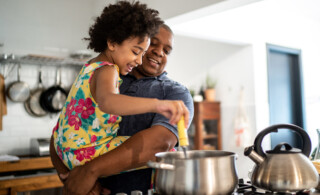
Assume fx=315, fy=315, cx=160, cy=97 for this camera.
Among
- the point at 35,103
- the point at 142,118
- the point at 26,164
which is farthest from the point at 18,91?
the point at 142,118

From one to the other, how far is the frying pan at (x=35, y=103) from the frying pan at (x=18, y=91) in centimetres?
8

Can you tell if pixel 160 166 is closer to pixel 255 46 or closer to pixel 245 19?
pixel 245 19

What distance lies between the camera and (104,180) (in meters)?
1.23

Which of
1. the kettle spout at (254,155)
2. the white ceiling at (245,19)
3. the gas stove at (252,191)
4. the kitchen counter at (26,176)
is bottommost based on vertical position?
the kitchen counter at (26,176)

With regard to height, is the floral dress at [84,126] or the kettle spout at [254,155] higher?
the floral dress at [84,126]

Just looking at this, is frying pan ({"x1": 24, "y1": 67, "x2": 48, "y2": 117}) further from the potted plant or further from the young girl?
the potted plant

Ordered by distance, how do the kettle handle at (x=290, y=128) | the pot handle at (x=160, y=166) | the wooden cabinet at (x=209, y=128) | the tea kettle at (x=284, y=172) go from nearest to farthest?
the pot handle at (x=160, y=166)
the tea kettle at (x=284, y=172)
the kettle handle at (x=290, y=128)
the wooden cabinet at (x=209, y=128)

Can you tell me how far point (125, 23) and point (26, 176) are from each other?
2.36 meters

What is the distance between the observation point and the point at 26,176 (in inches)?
116

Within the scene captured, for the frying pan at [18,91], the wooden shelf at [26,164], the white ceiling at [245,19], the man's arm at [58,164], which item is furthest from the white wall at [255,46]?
the man's arm at [58,164]

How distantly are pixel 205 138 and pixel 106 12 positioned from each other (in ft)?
14.2

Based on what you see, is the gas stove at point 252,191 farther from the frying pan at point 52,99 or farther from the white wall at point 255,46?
the white wall at point 255,46

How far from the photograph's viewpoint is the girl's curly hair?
1130 mm

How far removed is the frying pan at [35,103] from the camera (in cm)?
357
